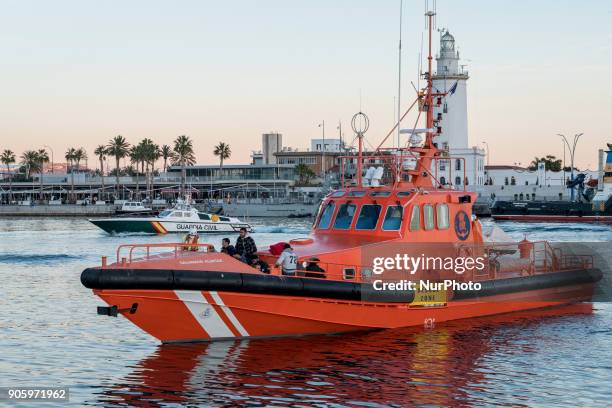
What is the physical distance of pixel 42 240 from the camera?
200 feet

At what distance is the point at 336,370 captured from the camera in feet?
54.2

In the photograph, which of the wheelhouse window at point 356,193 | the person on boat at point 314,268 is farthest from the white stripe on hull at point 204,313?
the wheelhouse window at point 356,193

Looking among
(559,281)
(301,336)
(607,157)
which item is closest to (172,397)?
(301,336)

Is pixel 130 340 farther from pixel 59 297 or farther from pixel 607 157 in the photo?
pixel 607 157

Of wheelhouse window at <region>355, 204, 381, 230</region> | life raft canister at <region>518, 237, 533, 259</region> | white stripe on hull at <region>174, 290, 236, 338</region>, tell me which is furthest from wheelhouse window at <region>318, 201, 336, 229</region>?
life raft canister at <region>518, 237, 533, 259</region>

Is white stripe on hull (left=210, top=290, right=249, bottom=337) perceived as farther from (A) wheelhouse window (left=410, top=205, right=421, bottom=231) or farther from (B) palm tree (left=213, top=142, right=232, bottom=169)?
(B) palm tree (left=213, top=142, right=232, bottom=169)

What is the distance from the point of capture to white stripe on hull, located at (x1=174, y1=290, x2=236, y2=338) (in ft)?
55.6

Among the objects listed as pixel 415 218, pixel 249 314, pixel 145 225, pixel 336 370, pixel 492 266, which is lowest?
pixel 336 370

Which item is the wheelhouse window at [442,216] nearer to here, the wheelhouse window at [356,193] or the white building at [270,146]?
the wheelhouse window at [356,193]

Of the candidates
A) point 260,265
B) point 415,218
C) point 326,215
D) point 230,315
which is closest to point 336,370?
point 230,315

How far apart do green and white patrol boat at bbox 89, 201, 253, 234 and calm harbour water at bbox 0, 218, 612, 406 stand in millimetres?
39875

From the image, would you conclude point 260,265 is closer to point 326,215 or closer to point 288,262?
point 288,262

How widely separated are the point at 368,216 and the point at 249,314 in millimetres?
4234

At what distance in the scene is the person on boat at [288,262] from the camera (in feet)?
59.6
